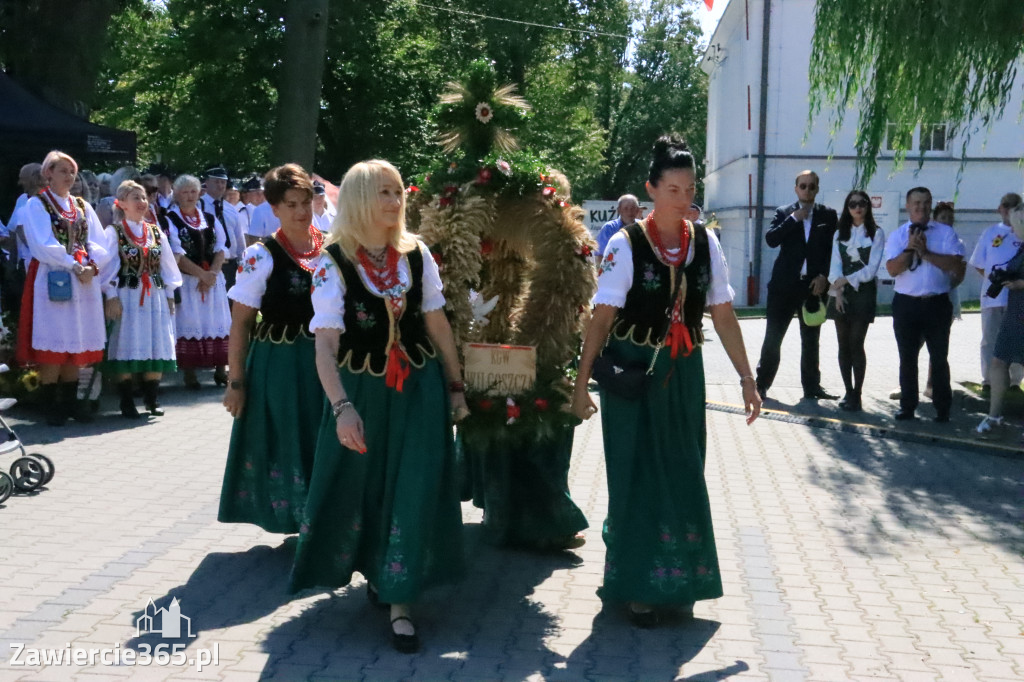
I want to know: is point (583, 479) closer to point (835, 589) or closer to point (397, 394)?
point (835, 589)

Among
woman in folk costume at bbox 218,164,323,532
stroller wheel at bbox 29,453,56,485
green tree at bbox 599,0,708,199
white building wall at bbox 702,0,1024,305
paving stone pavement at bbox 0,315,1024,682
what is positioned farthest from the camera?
green tree at bbox 599,0,708,199

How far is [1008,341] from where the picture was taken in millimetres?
10219

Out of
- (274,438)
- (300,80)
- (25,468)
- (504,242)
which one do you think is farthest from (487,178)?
(300,80)

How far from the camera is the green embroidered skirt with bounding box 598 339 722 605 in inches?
210

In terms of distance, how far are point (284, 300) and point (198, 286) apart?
6169 mm

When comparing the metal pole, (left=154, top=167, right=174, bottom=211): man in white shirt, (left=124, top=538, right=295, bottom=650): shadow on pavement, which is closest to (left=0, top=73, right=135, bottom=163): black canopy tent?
(left=154, top=167, right=174, bottom=211): man in white shirt

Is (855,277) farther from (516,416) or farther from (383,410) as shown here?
(383,410)

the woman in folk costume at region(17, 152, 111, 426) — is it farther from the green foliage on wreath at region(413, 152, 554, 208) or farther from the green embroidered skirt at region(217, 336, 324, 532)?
the green foliage on wreath at region(413, 152, 554, 208)

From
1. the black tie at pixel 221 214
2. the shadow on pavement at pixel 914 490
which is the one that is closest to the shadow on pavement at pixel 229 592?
the shadow on pavement at pixel 914 490

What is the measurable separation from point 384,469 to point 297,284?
5.06 ft

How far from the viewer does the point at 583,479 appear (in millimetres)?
8695

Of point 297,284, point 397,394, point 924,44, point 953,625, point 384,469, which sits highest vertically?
point 924,44

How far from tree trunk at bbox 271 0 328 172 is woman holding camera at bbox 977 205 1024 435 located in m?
12.1

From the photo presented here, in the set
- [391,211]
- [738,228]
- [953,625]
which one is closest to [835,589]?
[953,625]
